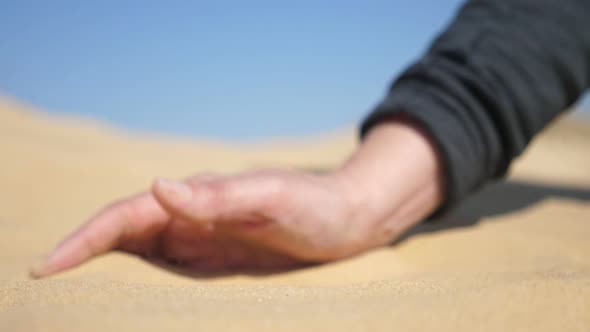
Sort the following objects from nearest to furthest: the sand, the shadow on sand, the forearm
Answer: the sand → the forearm → the shadow on sand

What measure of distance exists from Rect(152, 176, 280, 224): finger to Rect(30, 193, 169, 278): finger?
0.09 metres

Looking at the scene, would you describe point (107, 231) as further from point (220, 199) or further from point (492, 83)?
point (492, 83)

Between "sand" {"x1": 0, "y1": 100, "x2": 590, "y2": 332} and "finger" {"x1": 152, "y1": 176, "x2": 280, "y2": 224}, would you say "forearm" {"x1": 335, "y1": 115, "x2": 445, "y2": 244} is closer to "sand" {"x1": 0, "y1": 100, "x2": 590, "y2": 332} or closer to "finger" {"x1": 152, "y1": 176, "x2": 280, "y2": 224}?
"sand" {"x1": 0, "y1": 100, "x2": 590, "y2": 332}

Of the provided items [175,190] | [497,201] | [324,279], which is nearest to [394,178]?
[324,279]

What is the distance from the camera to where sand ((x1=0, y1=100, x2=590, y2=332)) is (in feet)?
1.69

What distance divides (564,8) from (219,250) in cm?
99

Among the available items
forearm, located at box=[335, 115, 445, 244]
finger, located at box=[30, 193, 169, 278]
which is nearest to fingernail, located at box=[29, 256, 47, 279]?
finger, located at box=[30, 193, 169, 278]

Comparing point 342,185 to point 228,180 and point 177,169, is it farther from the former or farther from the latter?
point 177,169

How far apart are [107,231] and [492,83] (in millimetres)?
810

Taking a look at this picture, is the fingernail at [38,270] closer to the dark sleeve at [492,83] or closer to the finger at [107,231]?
the finger at [107,231]

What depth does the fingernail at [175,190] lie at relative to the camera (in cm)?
84

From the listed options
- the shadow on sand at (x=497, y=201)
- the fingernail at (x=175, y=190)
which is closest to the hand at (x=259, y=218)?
the fingernail at (x=175, y=190)

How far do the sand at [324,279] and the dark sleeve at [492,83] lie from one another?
0.18 metres

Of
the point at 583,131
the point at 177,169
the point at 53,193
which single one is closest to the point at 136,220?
the point at 53,193
